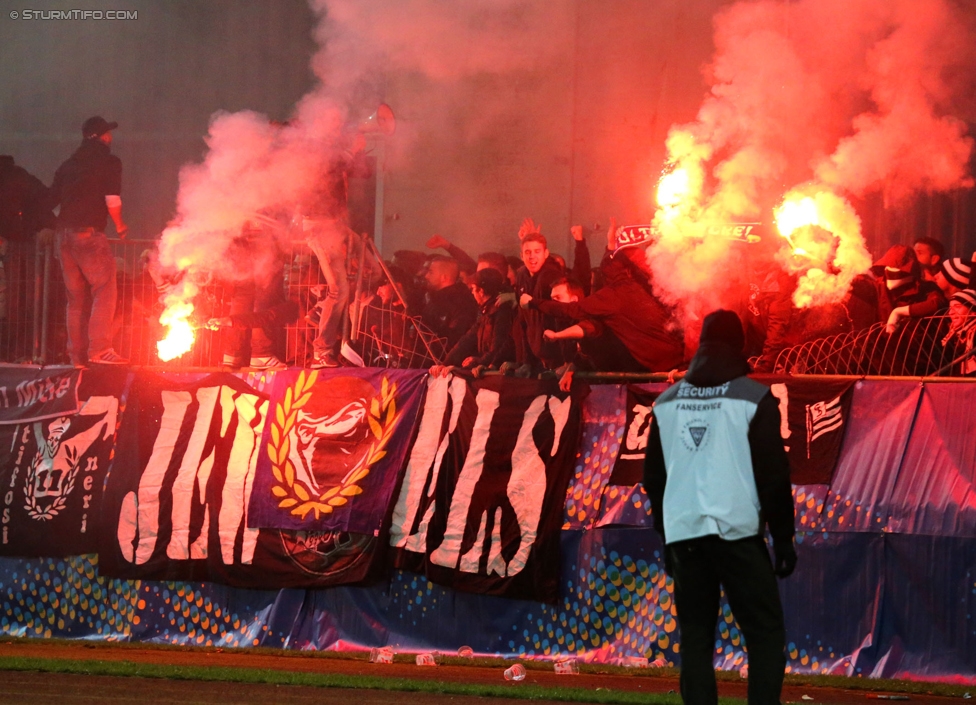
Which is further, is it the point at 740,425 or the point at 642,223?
the point at 642,223

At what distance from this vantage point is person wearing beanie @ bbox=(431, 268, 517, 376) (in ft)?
34.4

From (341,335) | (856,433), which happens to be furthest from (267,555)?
(856,433)

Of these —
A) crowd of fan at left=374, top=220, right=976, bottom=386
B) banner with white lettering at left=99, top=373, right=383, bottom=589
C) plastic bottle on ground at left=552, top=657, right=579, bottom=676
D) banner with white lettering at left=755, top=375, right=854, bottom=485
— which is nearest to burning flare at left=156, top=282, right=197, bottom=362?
banner with white lettering at left=99, top=373, right=383, bottom=589

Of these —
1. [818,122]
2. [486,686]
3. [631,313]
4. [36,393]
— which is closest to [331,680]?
[486,686]

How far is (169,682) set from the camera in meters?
7.58

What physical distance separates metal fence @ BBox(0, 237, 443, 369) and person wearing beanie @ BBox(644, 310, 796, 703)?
5.96 metres

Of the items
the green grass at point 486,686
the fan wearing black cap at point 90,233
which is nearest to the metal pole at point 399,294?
the fan wearing black cap at point 90,233

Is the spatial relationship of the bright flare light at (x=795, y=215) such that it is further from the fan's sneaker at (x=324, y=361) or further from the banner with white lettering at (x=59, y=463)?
the banner with white lettering at (x=59, y=463)

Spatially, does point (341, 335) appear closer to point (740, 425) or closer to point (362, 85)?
point (362, 85)

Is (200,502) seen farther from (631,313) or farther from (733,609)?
(733,609)

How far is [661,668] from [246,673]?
314cm

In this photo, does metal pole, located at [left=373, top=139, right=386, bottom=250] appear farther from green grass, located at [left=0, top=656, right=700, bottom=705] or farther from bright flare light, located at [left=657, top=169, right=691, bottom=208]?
green grass, located at [left=0, top=656, right=700, bottom=705]

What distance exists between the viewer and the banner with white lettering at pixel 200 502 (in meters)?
10.3

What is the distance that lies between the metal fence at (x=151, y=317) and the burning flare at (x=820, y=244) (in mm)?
3223
